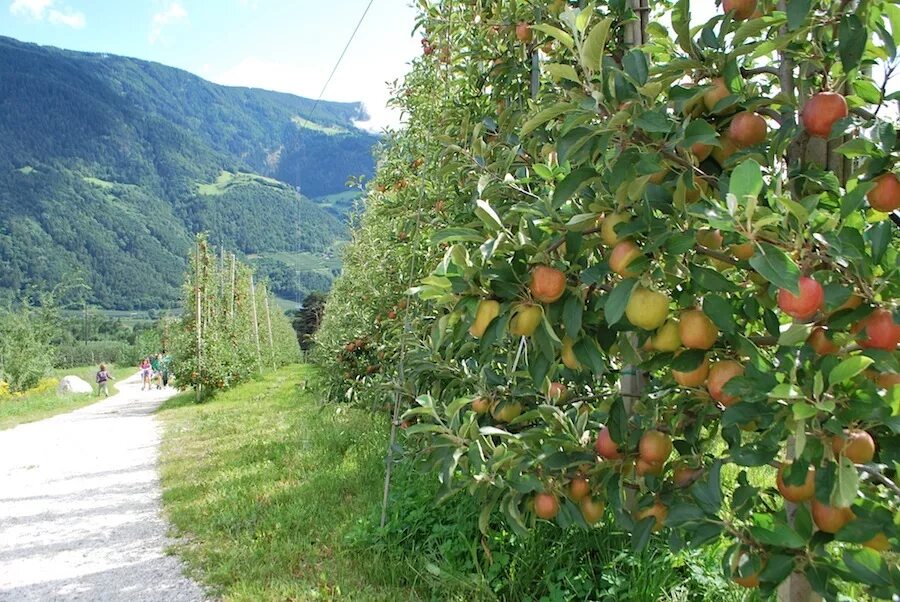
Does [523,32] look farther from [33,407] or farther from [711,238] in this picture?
[33,407]

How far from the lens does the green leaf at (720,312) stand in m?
1.21

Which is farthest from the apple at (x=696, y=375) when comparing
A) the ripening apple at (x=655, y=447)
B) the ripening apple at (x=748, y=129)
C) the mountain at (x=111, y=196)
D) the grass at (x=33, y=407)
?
the mountain at (x=111, y=196)

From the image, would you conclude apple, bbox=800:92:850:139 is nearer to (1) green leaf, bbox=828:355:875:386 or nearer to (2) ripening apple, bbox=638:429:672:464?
(1) green leaf, bbox=828:355:875:386

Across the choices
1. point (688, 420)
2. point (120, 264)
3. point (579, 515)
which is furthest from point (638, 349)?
point (120, 264)

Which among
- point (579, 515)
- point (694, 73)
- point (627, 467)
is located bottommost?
point (579, 515)

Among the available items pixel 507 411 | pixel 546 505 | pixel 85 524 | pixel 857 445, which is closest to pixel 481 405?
pixel 507 411

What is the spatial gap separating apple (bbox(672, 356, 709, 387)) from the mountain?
129 m

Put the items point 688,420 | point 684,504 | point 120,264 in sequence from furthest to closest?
point 120,264
point 688,420
point 684,504

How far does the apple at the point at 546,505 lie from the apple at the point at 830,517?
2.27 feet

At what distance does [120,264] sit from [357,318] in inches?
5712

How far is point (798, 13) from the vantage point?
1187 millimetres

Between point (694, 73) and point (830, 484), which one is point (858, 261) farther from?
point (694, 73)

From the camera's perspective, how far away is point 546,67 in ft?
4.65

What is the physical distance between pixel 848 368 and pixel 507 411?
1.12 metres
